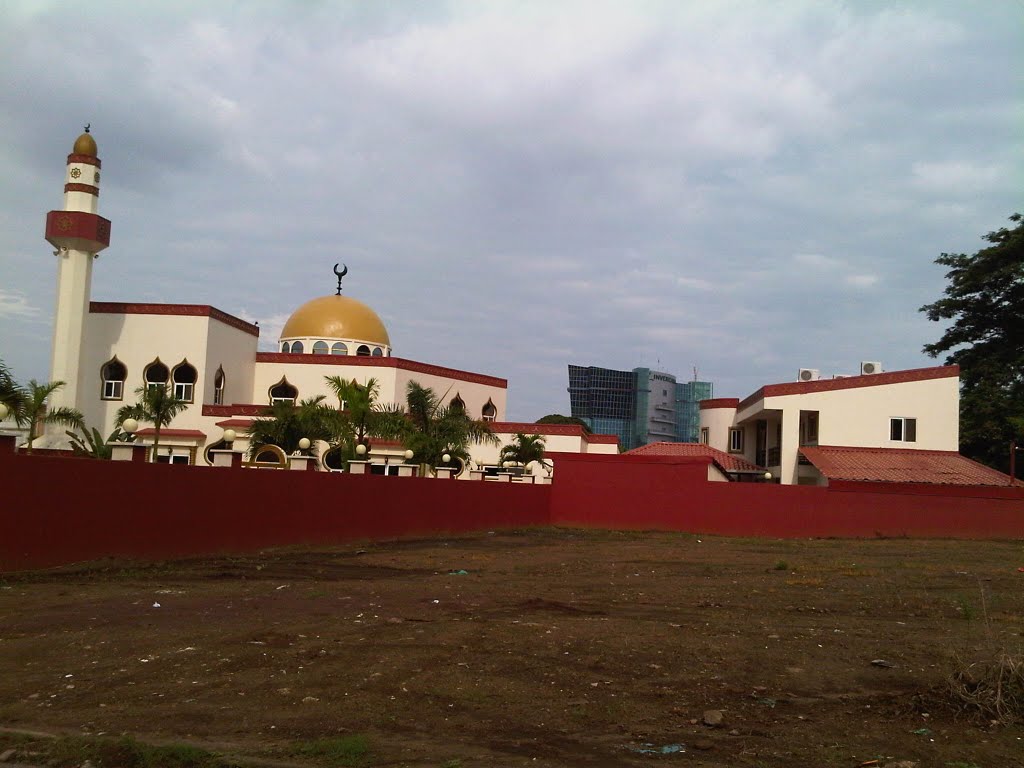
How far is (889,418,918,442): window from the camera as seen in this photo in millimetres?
36156

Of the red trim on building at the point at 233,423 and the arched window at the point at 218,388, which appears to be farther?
the arched window at the point at 218,388

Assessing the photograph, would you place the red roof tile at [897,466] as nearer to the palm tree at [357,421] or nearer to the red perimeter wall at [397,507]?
the red perimeter wall at [397,507]

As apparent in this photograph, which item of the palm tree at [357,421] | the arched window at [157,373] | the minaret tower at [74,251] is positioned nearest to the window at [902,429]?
the palm tree at [357,421]

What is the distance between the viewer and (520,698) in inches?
272

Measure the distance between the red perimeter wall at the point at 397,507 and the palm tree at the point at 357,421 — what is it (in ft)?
11.8

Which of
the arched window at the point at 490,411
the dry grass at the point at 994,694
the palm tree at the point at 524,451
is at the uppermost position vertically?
the arched window at the point at 490,411

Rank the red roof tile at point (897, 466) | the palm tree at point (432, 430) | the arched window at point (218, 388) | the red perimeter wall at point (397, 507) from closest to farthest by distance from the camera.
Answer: the red perimeter wall at point (397, 507) < the palm tree at point (432, 430) < the red roof tile at point (897, 466) < the arched window at point (218, 388)

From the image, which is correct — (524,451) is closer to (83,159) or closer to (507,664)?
(83,159)

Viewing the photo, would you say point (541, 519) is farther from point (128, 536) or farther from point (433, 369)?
point (128, 536)

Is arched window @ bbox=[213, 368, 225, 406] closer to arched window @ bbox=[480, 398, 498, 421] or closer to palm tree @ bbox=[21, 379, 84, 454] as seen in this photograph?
palm tree @ bbox=[21, 379, 84, 454]

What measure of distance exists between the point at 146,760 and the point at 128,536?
997cm

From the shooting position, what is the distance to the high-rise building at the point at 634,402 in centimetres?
10638

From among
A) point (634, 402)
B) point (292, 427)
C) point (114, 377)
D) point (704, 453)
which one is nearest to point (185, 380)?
point (114, 377)

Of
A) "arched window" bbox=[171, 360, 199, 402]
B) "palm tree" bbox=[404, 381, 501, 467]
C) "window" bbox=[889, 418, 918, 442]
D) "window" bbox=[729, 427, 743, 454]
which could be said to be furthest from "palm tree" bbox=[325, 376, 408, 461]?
"window" bbox=[729, 427, 743, 454]
